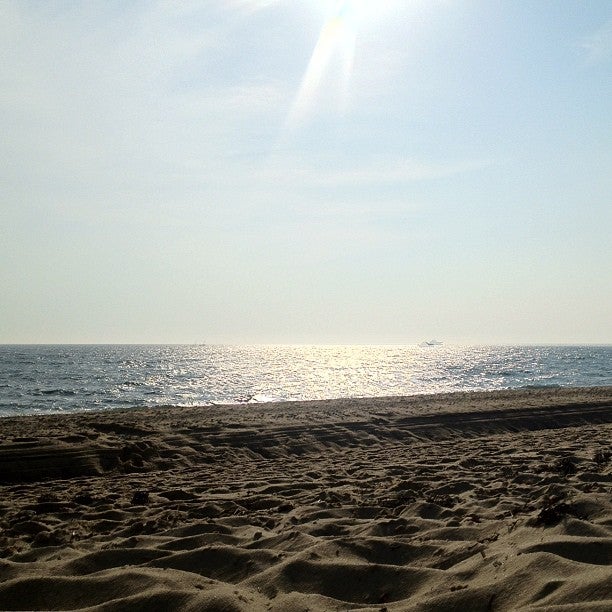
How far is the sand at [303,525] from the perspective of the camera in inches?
126

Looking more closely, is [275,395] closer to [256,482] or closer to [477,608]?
[256,482]

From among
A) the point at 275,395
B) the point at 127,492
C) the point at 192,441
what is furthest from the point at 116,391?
the point at 127,492

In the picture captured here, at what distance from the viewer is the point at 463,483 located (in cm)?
605

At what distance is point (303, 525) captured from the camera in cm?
472

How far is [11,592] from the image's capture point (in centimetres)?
350

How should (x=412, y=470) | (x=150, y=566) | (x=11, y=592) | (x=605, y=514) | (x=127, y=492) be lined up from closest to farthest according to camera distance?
(x=11, y=592)
(x=150, y=566)
(x=605, y=514)
(x=127, y=492)
(x=412, y=470)

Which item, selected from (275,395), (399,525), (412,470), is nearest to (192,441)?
(412,470)

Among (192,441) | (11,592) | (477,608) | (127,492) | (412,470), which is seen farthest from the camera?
(192,441)

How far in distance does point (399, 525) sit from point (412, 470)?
2.73 meters

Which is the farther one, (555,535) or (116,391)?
(116,391)

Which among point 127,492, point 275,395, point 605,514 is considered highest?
point 605,514

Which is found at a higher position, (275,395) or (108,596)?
(108,596)

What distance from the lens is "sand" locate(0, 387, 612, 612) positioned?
3213 mm

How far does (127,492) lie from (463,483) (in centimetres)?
392
